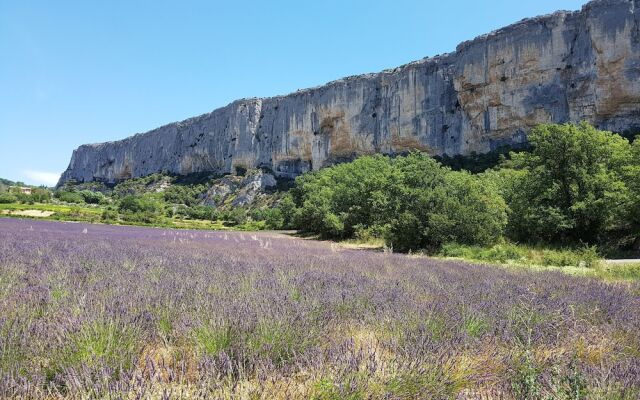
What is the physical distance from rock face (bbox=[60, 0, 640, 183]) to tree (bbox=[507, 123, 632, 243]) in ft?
133

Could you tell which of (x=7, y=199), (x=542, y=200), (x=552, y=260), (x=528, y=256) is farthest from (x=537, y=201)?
(x=7, y=199)

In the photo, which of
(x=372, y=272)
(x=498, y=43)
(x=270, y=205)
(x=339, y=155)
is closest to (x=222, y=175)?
(x=270, y=205)

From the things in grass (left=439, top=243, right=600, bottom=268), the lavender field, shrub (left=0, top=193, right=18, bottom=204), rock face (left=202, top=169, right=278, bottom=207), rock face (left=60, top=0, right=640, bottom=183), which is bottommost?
grass (left=439, top=243, right=600, bottom=268)

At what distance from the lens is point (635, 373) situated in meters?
2.14

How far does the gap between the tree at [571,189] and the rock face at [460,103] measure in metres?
40.5

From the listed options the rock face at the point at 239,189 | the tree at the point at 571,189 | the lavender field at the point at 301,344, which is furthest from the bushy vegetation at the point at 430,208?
the rock face at the point at 239,189

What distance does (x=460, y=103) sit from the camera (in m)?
65.4

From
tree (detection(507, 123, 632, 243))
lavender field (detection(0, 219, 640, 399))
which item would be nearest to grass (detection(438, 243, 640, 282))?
tree (detection(507, 123, 632, 243))

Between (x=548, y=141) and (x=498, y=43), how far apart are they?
48966 millimetres

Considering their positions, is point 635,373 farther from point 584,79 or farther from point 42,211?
point 584,79

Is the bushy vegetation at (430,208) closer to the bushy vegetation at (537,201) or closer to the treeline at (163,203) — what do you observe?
the bushy vegetation at (537,201)

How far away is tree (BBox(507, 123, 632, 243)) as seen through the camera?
17094mm

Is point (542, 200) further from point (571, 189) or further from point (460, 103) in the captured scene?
point (460, 103)

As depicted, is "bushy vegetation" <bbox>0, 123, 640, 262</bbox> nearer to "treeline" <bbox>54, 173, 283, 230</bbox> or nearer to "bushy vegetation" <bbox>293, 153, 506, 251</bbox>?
"bushy vegetation" <bbox>293, 153, 506, 251</bbox>
